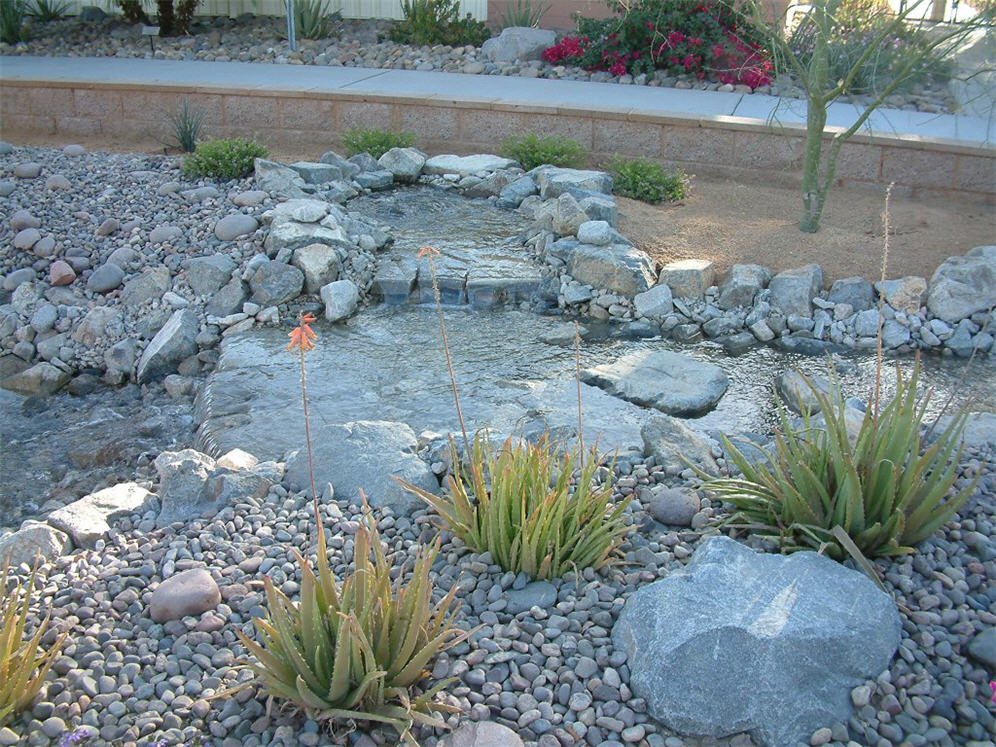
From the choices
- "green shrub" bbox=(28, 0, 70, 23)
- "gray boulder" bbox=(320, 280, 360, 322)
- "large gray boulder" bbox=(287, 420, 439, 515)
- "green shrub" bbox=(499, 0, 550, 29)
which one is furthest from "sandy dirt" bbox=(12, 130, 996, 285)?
"green shrub" bbox=(28, 0, 70, 23)

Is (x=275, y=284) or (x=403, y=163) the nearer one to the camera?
(x=275, y=284)

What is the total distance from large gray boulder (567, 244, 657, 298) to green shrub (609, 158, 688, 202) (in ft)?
4.36

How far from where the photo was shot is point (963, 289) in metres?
6.38

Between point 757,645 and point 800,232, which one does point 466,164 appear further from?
point 757,645

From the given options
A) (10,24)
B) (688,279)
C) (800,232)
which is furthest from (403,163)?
(10,24)

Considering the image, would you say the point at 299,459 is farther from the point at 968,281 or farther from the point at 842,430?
the point at 968,281

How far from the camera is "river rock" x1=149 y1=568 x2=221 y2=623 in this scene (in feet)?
10.0

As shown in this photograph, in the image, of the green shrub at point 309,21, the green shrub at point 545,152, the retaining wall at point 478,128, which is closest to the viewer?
the retaining wall at point 478,128

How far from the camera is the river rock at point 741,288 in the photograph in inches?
259

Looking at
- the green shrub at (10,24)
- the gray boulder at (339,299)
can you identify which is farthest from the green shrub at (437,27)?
the gray boulder at (339,299)

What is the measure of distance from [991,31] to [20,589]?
7.57 meters

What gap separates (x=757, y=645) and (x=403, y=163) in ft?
21.7

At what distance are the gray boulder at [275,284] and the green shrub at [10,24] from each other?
8.38m

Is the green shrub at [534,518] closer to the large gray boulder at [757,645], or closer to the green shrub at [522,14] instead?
the large gray boulder at [757,645]
